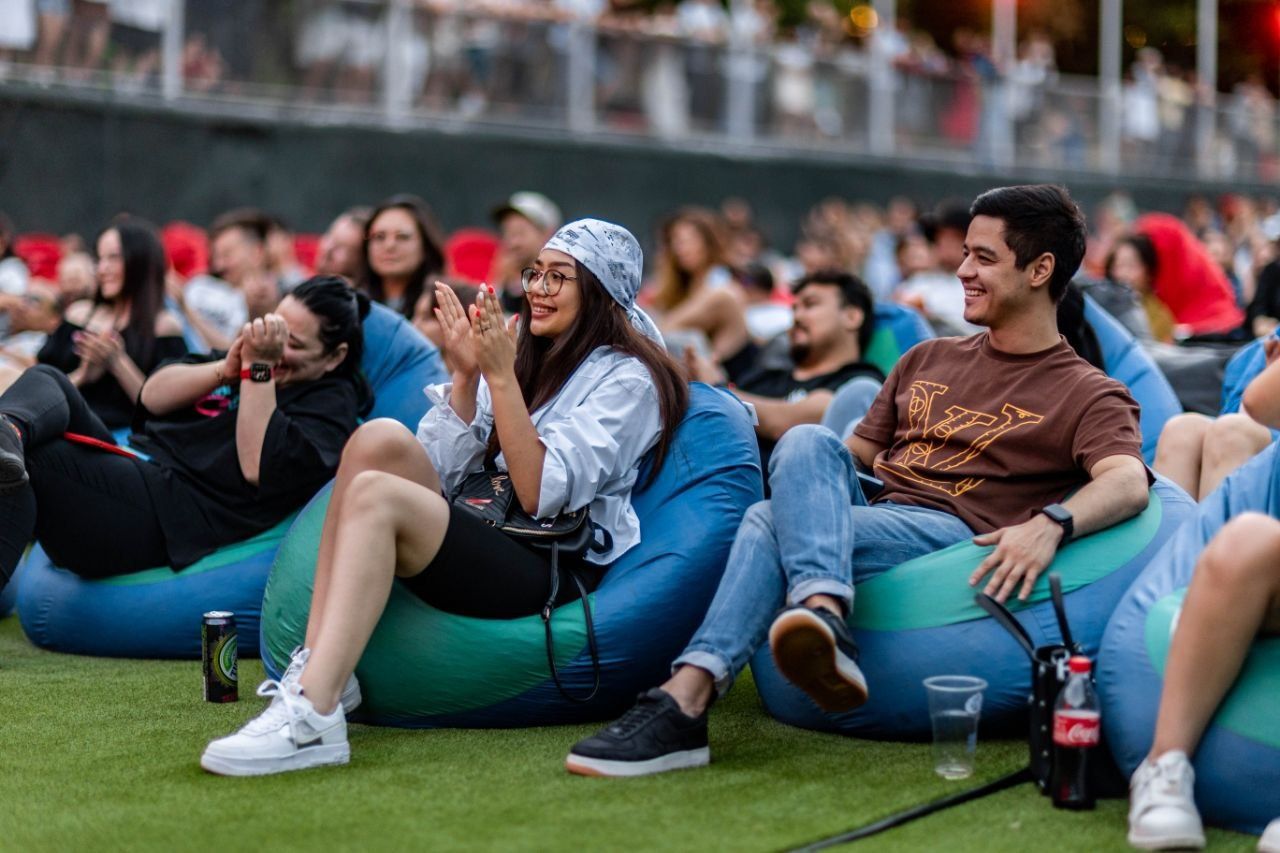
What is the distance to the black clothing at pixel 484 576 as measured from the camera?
13.7 feet

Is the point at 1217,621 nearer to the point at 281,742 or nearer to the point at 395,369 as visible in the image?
the point at 281,742

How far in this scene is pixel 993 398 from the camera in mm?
4359

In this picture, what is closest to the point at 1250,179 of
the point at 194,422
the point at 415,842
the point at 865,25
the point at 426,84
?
the point at 865,25

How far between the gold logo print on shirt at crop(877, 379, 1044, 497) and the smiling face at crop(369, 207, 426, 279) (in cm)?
316

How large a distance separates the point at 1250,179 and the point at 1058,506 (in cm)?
2164

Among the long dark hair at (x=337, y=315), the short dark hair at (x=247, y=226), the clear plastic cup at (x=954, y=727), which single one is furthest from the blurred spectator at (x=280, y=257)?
the clear plastic cup at (x=954, y=727)

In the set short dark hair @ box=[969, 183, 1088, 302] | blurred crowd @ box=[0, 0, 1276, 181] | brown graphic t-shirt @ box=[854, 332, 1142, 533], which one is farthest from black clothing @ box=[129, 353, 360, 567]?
blurred crowd @ box=[0, 0, 1276, 181]

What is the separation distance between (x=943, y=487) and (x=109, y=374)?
3.59 meters

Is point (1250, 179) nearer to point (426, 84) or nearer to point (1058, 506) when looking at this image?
point (426, 84)

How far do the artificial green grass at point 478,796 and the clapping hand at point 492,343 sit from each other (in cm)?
95

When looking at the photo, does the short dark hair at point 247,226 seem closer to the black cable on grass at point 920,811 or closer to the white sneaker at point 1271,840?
the black cable on grass at point 920,811

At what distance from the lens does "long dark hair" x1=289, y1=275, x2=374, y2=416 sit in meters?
5.43

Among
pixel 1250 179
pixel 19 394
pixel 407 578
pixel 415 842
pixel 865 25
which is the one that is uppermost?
pixel 865 25

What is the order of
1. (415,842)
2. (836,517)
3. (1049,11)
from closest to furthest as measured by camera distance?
(415,842) < (836,517) < (1049,11)
